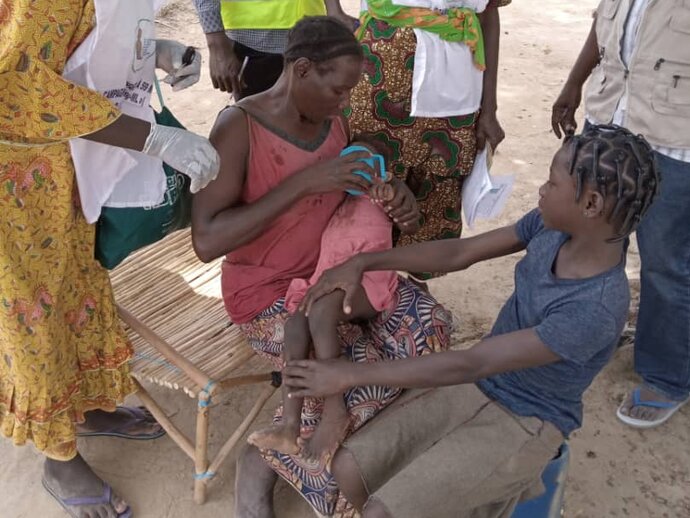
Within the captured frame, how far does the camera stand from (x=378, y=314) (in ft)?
7.43

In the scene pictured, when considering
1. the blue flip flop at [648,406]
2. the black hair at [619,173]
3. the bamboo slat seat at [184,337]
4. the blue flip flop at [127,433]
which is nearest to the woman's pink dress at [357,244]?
the bamboo slat seat at [184,337]

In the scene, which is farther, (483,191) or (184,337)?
(483,191)

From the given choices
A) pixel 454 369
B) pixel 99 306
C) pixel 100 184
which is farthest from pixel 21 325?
pixel 454 369

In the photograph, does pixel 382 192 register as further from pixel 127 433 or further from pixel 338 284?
pixel 127 433

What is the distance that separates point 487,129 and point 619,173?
1.17 meters

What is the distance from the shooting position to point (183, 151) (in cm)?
188

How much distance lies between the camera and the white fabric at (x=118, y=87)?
176cm

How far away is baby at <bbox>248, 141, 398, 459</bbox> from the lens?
6.34 feet

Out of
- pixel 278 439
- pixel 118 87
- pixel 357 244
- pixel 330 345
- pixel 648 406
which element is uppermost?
pixel 118 87

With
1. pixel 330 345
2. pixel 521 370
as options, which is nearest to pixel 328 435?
pixel 330 345

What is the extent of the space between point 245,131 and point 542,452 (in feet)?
4.02

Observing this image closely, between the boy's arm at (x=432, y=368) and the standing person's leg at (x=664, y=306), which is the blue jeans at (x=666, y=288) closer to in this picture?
the standing person's leg at (x=664, y=306)

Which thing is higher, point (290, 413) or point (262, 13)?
point (262, 13)

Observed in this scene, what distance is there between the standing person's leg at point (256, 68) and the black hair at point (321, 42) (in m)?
0.85
